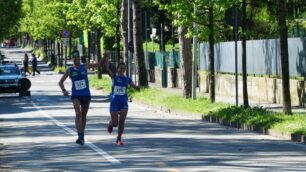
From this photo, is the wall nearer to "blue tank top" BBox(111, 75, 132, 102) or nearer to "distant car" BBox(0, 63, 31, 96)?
"distant car" BBox(0, 63, 31, 96)

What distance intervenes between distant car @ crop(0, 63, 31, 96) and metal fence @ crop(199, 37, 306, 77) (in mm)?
8915

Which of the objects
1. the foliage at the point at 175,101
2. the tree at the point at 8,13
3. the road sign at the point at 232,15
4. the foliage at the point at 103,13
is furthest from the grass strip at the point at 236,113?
the tree at the point at 8,13

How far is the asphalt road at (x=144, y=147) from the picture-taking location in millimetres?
14570

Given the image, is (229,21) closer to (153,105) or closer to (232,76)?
(153,105)

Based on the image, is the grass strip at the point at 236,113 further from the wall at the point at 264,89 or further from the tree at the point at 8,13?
the tree at the point at 8,13

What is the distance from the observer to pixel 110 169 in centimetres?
1407

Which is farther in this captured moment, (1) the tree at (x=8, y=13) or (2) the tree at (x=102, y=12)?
(1) the tree at (x=8, y=13)

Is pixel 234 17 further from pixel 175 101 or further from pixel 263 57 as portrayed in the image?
pixel 263 57

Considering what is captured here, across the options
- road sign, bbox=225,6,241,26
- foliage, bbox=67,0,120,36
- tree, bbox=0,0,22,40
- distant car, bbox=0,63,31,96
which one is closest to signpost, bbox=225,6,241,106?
road sign, bbox=225,6,241,26

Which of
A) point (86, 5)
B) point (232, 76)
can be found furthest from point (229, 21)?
point (86, 5)

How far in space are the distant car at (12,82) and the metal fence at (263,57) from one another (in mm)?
8915

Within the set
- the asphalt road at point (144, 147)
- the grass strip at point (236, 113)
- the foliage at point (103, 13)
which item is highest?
the foliage at point (103, 13)

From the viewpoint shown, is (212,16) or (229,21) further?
(212,16)

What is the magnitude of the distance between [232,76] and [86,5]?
18.2 meters
